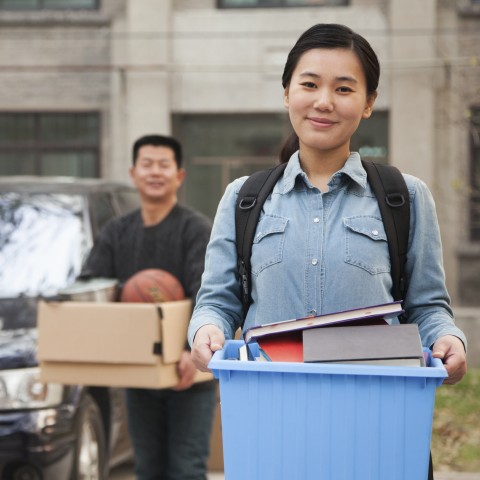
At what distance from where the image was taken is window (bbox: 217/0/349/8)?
1747 centimetres

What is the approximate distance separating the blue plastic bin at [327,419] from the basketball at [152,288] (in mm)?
2895

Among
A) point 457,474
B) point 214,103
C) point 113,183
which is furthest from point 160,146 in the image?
point 214,103

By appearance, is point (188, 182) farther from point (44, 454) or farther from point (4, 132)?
point (44, 454)

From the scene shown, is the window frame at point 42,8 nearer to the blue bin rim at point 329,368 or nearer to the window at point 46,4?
the window at point 46,4

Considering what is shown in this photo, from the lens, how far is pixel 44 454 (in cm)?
545

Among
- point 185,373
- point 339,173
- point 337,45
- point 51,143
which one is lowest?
point 185,373

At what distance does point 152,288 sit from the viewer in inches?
213

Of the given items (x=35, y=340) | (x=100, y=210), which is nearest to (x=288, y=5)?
(x=100, y=210)

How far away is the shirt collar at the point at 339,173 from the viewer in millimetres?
3023

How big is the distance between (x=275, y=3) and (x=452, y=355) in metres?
15.3

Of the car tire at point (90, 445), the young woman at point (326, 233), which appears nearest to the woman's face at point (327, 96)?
the young woman at point (326, 233)

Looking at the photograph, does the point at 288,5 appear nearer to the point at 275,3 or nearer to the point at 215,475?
the point at 275,3

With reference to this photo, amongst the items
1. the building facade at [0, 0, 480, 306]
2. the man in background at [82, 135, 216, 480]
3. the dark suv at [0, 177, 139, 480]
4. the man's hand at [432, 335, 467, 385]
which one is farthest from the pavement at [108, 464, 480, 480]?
the building facade at [0, 0, 480, 306]

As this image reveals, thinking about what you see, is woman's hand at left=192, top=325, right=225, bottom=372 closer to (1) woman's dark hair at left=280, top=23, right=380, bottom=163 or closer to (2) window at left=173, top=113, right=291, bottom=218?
(1) woman's dark hair at left=280, top=23, right=380, bottom=163
